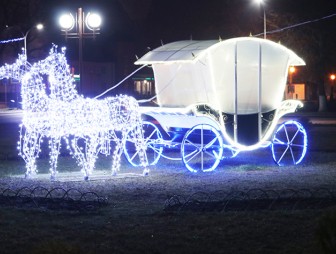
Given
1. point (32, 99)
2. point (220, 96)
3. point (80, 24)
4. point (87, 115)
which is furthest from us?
point (80, 24)

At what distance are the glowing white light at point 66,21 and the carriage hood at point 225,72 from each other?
3.16 metres

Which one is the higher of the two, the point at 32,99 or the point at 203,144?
the point at 32,99

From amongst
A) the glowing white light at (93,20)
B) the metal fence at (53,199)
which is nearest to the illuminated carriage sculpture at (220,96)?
the glowing white light at (93,20)

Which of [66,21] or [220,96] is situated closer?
[220,96]

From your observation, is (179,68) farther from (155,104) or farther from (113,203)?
(113,203)

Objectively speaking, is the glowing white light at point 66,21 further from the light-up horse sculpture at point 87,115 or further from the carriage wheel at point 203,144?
the carriage wheel at point 203,144

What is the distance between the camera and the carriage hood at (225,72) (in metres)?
18.7

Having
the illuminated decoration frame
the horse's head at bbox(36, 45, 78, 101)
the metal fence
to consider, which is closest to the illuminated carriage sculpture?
the illuminated decoration frame

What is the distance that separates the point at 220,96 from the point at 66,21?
564 cm

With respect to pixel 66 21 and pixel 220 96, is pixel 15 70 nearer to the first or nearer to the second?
pixel 220 96

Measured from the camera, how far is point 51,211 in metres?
11.8

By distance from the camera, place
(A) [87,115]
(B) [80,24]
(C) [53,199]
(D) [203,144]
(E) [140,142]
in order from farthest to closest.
A: (B) [80,24] < (D) [203,144] < (E) [140,142] < (A) [87,115] < (C) [53,199]

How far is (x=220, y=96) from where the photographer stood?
1886cm

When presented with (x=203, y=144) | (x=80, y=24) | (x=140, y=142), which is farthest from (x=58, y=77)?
(x=80, y=24)
